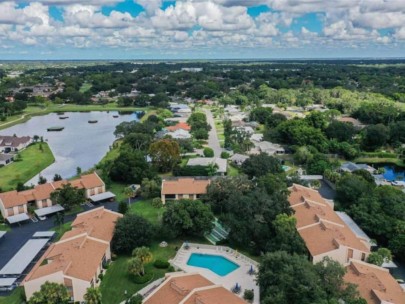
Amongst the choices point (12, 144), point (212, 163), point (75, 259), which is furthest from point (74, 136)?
point (75, 259)

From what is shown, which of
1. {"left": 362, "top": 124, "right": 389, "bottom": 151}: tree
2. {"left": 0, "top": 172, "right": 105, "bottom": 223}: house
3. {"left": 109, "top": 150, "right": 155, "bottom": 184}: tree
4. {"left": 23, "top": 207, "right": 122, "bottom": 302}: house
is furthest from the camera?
{"left": 362, "top": 124, "right": 389, "bottom": 151}: tree

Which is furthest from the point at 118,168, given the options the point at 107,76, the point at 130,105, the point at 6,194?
the point at 107,76

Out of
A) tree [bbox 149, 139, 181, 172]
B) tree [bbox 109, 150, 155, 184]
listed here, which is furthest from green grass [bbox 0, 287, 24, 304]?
tree [bbox 149, 139, 181, 172]

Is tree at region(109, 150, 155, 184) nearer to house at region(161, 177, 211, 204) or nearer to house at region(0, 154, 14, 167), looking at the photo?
house at region(161, 177, 211, 204)

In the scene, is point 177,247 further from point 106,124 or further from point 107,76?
point 107,76

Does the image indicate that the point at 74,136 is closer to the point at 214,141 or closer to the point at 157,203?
the point at 214,141
